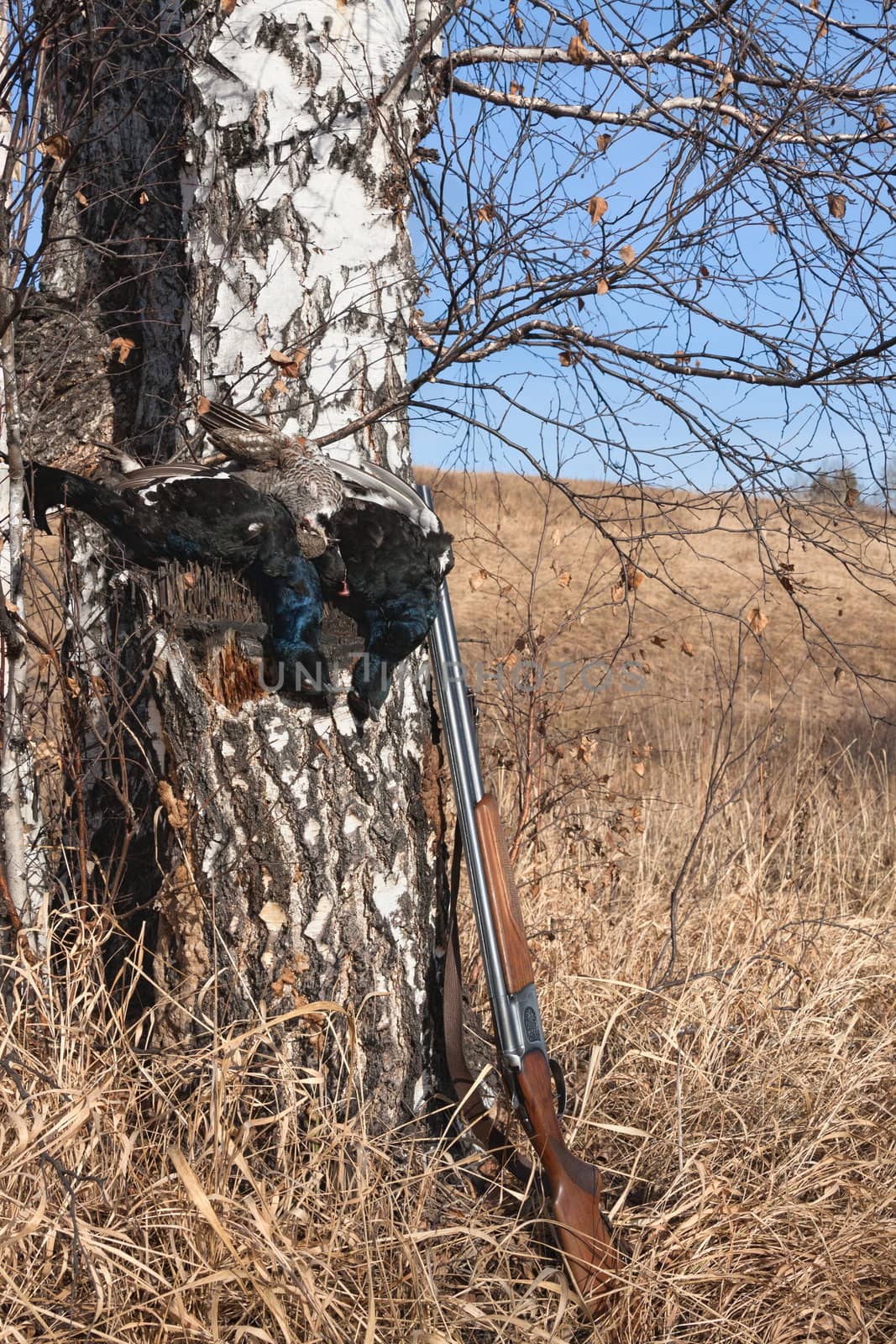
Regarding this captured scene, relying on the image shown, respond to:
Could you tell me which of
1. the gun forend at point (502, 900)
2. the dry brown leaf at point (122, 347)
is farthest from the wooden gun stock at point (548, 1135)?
the dry brown leaf at point (122, 347)

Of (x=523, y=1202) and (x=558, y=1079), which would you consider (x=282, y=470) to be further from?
(x=523, y=1202)

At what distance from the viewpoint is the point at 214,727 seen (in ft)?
7.25

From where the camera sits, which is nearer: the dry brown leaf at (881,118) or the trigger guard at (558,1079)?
the trigger guard at (558,1079)

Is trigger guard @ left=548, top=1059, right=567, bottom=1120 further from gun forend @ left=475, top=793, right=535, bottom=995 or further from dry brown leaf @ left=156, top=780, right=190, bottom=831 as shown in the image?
dry brown leaf @ left=156, top=780, right=190, bottom=831

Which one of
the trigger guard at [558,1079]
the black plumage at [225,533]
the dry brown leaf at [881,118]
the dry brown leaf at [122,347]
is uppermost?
the dry brown leaf at [881,118]

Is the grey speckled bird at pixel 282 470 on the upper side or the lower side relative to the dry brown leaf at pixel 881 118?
lower

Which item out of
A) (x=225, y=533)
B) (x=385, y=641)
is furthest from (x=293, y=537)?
(x=385, y=641)

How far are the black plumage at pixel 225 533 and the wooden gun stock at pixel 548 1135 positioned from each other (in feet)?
2.00

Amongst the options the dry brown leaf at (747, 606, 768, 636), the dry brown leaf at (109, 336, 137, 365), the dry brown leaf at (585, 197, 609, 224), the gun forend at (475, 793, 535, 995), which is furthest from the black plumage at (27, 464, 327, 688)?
the dry brown leaf at (747, 606, 768, 636)

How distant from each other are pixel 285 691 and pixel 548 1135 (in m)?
1.08

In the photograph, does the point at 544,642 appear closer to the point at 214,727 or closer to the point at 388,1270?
the point at 214,727

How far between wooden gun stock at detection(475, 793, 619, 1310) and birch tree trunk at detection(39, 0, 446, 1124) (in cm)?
22

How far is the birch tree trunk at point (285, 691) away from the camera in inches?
87.2

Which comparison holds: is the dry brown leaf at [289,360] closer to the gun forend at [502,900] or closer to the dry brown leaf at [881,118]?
the gun forend at [502,900]
